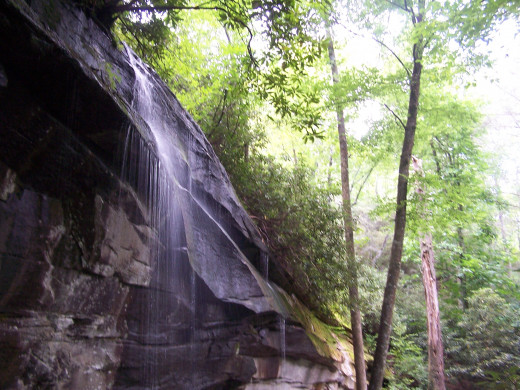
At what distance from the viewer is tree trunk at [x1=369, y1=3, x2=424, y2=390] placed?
24.9ft

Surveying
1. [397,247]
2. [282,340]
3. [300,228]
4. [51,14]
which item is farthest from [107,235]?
[397,247]

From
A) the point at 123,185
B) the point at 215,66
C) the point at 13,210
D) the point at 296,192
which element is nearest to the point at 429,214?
the point at 296,192

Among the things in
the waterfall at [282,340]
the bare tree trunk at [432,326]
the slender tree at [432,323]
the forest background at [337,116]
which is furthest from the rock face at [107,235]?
the bare tree trunk at [432,326]

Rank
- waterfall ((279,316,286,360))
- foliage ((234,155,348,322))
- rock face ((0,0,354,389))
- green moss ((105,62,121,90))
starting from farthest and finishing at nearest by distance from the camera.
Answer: foliage ((234,155,348,322)) → waterfall ((279,316,286,360)) → green moss ((105,62,121,90)) → rock face ((0,0,354,389))

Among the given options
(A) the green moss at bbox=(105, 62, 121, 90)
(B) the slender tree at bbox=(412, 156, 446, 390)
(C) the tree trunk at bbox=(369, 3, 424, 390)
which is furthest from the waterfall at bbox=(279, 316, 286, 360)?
(B) the slender tree at bbox=(412, 156, 446, 390)

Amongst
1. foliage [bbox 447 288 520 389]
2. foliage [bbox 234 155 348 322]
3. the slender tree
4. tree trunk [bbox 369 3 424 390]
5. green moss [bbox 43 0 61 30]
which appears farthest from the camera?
foliage [bbox 447 288 520 389]

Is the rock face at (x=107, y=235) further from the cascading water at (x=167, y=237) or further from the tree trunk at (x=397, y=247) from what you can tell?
the tree trunk at (x=397, y=247)

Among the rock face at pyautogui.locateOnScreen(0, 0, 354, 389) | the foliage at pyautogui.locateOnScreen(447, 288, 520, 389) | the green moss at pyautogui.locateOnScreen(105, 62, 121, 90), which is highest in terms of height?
the green moss at pyautogui.locateOnScreen(105, 62, 121, 90)

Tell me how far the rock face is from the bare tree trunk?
7.15 m

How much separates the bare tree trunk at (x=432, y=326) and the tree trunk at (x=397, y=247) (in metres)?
4.18

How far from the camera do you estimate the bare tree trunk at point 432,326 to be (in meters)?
10.8

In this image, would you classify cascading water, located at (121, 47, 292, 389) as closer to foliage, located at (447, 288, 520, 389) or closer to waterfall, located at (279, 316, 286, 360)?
waterfall, located at (279, 316, 286, 360)

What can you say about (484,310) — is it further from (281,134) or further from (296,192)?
(281,134)

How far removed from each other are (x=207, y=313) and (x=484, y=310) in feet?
40.2
